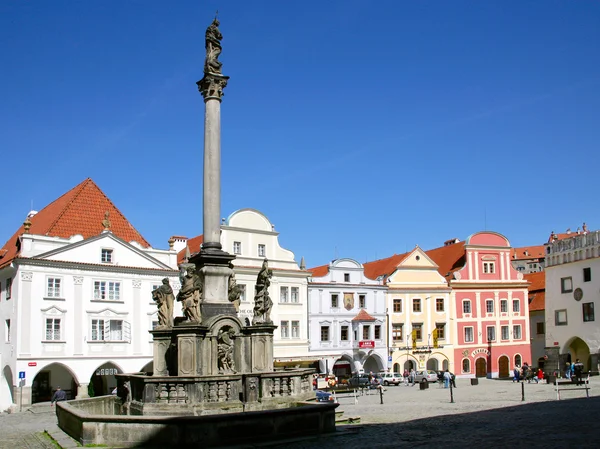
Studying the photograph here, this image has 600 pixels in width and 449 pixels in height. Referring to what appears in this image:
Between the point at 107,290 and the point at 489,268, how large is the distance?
31.1 m

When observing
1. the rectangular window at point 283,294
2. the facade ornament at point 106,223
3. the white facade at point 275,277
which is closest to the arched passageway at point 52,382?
the facade ornament at point 106,223

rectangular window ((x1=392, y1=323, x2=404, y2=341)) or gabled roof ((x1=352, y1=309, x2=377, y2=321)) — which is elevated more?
gabled roof ((x1=352, y1=309, x2=377, y2=321))

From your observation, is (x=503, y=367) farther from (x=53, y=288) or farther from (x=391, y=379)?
(x=53, y=288)

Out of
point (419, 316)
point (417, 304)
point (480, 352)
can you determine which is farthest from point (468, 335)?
point (417, 304)

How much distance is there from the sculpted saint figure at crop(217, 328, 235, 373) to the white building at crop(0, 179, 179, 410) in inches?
838

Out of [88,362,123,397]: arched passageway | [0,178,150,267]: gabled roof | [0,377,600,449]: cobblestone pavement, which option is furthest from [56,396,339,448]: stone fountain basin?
[0,178,150,267]: gabled roof

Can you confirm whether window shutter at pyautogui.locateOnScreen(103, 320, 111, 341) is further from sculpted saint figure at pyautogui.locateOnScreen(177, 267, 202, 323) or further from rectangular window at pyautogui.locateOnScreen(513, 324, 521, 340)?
rectangular window at pyautogui.locateOnScreen(513, 324, 521, 340)

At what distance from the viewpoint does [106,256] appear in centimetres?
4003

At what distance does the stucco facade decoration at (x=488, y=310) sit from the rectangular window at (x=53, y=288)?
3009cm

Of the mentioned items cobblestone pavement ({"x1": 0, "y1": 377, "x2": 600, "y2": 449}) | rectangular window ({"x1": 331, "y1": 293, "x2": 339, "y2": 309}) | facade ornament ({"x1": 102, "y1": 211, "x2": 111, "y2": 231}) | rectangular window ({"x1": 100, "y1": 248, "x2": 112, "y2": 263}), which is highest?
facade ornament ({"x1": 102, "y1": 211, "x2": 111, "y2": 231})

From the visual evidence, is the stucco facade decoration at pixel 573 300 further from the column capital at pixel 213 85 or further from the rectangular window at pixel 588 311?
the column capital at pixel 213 85

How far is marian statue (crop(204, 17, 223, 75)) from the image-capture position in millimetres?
20906

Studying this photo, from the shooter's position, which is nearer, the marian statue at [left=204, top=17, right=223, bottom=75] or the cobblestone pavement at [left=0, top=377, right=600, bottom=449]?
the cobblestone pavement at [left=0, top=377, right=600, bottom=449]

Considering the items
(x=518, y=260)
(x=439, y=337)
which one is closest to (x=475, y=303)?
(x=439, y=337)
